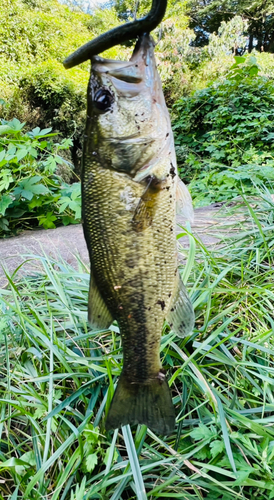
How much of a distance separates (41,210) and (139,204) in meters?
2.71

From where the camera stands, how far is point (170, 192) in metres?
0.88

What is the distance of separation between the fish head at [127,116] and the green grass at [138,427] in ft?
2.49

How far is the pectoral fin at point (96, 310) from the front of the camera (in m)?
0.87

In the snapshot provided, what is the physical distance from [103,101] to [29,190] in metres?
2.36

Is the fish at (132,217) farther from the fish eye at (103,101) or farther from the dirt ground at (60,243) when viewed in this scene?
the dirt ground at (60,243)

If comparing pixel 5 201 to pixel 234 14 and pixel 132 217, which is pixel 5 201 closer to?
pixel 132 217

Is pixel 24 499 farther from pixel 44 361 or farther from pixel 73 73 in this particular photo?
pixel 73 73

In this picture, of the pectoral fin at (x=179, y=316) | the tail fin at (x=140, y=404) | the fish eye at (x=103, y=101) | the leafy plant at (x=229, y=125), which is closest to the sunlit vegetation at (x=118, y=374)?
the tail fin at (x=140, y=404)

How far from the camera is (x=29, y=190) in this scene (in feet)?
9.93

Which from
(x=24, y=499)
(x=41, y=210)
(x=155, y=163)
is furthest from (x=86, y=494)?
(x=41, y=210)

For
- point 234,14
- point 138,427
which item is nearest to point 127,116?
point 138,427

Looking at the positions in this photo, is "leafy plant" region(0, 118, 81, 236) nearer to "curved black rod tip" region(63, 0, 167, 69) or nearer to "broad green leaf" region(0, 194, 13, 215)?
"broad green leaf" region(0, 194, 13, 215)

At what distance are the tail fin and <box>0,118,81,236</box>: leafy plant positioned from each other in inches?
85.6

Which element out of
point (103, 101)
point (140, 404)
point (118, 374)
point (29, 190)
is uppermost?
point (103, 101)
